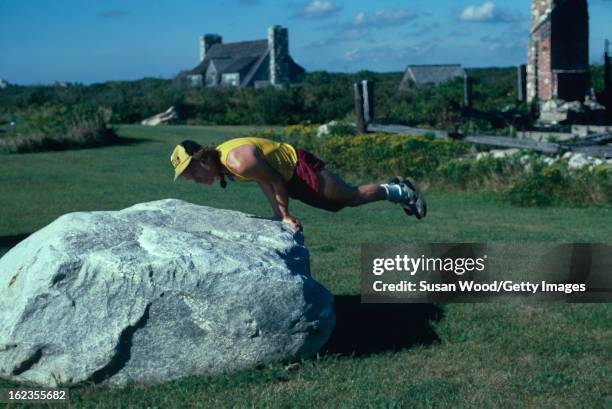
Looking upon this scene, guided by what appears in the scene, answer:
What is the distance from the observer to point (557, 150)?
15.6 meters

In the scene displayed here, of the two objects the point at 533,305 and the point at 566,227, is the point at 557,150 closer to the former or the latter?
the point at 566,227

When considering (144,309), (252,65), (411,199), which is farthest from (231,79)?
(144,309)

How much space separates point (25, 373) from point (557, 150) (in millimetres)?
12160

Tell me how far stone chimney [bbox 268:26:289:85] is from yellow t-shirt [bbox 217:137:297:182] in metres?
55.7

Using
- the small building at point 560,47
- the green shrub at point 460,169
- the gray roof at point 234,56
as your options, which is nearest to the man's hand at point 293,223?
the green shrub at point 460,169

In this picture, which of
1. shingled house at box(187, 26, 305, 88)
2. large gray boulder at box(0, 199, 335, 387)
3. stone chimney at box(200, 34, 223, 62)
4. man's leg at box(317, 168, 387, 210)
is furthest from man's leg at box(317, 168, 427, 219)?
stone chimney at box(200, 34, 223, 62)

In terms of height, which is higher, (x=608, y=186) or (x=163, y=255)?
(x=163, y=255)

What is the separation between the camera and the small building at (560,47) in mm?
23828

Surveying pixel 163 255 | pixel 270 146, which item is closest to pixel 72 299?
pixel 163 255

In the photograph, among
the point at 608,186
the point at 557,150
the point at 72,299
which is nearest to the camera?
the point at 72,299

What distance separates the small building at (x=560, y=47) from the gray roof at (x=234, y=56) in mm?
41223

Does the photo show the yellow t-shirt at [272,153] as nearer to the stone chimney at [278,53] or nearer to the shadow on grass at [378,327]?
the shadow on grass at [378,327]

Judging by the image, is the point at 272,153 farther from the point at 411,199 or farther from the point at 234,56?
the point at 234,56

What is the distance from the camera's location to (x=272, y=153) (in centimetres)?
706
